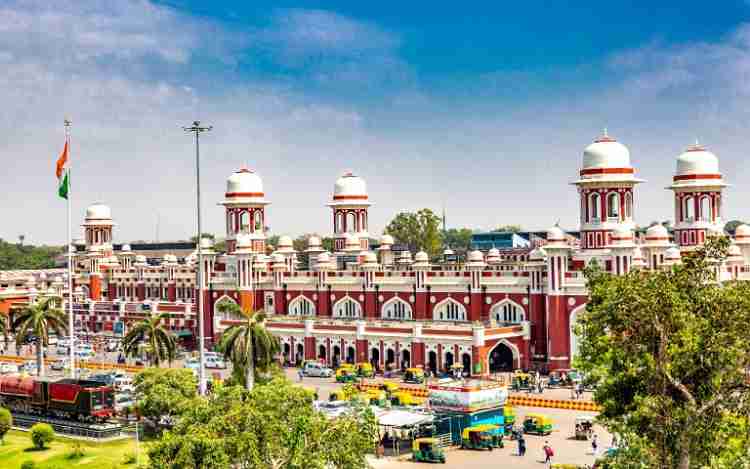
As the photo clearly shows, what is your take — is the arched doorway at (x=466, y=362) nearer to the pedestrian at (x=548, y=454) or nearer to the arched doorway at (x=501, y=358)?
the arched doorway at (x=501, y=358)

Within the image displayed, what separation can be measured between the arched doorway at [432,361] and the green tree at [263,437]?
33.3 metres

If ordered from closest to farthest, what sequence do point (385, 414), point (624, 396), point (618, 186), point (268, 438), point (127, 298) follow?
point (624, 396) → point (268, 438) → point (385, 414) → point (618, 186) → point (127, 298)

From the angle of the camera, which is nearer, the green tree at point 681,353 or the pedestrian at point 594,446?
the green tree at point 681,353

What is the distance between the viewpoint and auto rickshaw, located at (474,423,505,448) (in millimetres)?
40594

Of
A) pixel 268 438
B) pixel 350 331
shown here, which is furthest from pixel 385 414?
pixel 350 331

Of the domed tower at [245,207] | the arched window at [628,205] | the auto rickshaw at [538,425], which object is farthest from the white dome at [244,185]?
the auto rickshaw at [538,425]

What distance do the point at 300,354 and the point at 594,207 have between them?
21475mm

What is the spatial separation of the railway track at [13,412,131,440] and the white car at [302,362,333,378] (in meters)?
17.9

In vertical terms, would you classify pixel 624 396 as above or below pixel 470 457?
above

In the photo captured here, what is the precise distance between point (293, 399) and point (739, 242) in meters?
49.6

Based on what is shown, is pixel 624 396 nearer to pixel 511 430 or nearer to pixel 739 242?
pixel 511 430

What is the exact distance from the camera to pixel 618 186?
60.5 m

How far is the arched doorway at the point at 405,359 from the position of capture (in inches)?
2447

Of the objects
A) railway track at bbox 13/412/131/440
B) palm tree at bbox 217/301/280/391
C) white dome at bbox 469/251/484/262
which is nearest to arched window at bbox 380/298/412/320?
white dome at bbox 469/251/484/262
